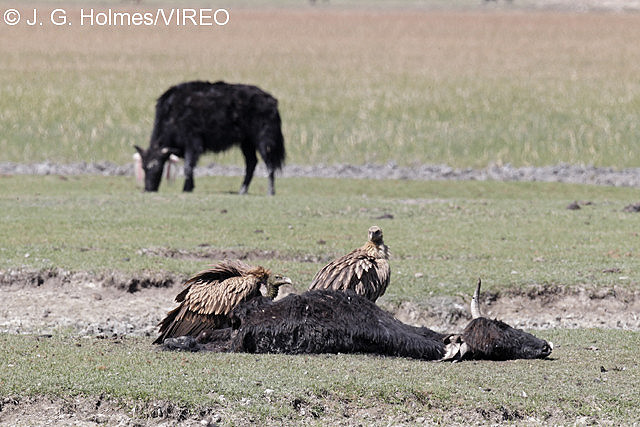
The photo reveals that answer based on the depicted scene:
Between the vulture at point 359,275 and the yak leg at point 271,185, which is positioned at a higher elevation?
the yak leg at point 271,185

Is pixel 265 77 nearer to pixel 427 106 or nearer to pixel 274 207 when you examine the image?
pixel 427 106

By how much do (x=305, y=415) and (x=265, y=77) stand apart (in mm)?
35121

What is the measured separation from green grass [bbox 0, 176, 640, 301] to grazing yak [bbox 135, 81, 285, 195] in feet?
7.09

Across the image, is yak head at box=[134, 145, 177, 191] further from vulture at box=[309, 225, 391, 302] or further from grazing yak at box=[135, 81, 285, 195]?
vulture at box=[309, 225, 391, 302]

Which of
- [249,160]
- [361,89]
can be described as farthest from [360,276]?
[361,89]

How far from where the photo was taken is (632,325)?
39.5ft

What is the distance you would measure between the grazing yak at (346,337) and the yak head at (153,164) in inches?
563

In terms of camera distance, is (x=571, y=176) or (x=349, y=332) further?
(x=571, y=176)

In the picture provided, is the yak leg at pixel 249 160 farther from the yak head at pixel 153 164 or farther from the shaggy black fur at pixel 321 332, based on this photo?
the shaggy black fur at pixel 321 332

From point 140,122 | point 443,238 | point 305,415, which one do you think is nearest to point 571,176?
point 443,238

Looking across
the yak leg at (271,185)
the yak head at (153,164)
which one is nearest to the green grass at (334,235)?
the yak head at (153,164)

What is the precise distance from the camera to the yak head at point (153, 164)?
23.6 m

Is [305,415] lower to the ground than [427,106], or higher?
lower

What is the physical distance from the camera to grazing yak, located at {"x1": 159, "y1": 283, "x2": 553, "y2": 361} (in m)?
9.55
